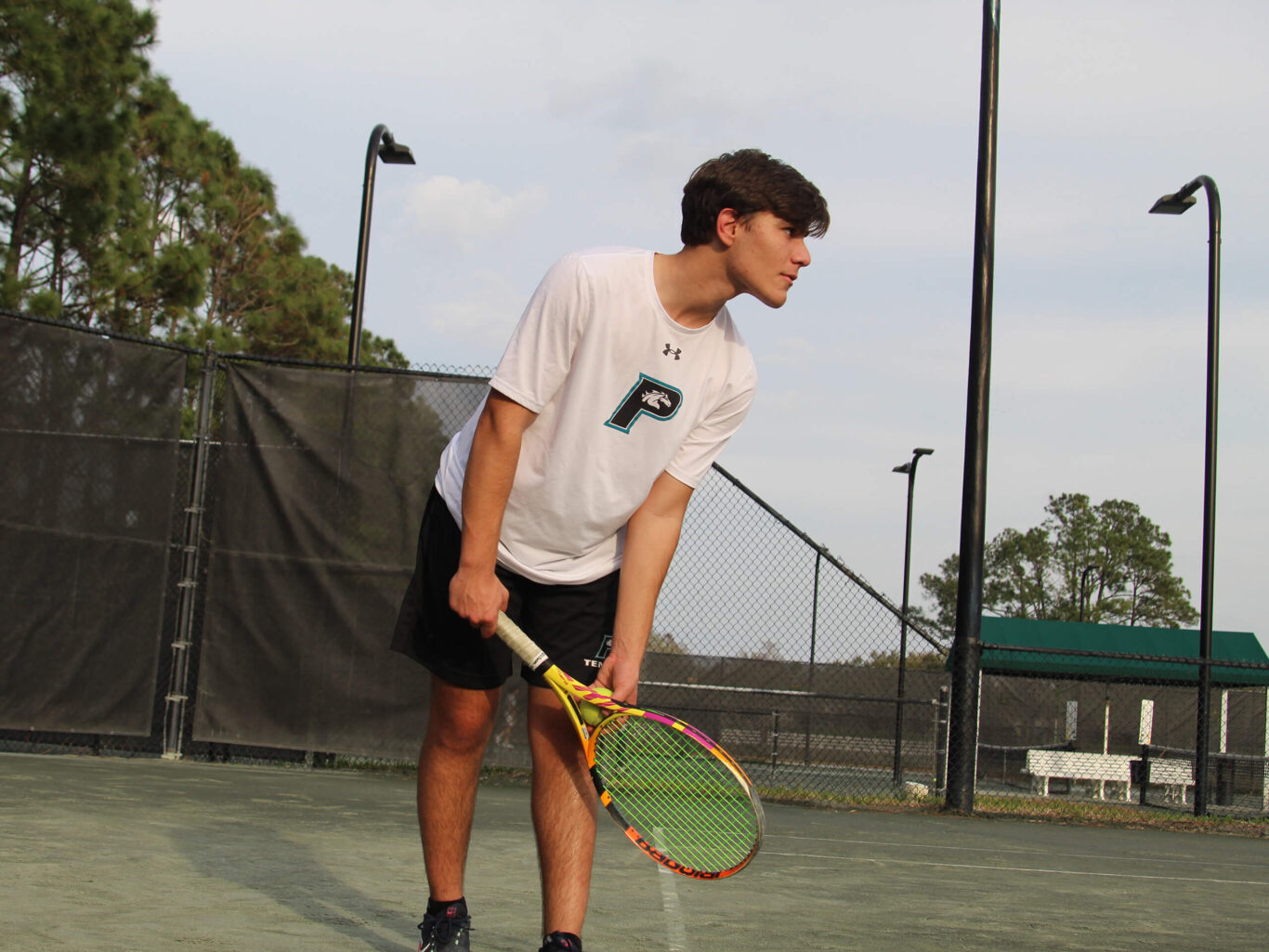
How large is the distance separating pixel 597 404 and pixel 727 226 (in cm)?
45

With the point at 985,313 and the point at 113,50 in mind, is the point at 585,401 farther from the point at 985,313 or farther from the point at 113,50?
the point at 113,50

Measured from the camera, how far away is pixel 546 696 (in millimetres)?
2703

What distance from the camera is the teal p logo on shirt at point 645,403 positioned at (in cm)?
262

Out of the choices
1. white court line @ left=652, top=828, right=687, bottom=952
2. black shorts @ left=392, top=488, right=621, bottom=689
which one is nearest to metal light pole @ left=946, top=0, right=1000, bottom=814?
white court line @ left=652, top=828, right=687, bottom=952

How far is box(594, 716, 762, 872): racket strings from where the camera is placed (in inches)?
100

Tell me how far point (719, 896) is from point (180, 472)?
5029mm

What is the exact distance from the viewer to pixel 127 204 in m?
15.1

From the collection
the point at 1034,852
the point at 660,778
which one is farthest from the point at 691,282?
the point at 1034,852

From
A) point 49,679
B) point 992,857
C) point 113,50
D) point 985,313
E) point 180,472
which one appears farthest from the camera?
point 113,50

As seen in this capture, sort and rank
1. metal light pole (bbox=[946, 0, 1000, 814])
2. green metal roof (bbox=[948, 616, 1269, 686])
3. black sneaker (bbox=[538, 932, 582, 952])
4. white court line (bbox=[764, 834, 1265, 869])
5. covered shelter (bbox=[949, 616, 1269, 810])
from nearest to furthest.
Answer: black sneaker (bbox=[538, 932, 582, 952]) → white court line (bbox=[764, 834, 1265, 869]) → metal light pole (bbox=[946, 0, 1000, 814]) → covered shelter (bbox=[949, 616, 1269, 810]) → green metal roof (bbox=[948, 616, 1269, 686])

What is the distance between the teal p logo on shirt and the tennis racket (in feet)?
1.55

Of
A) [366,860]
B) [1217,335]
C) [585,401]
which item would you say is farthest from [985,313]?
[585,401]

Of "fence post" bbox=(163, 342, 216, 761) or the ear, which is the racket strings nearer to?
the ear

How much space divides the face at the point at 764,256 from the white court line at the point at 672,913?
1124 millimetres
